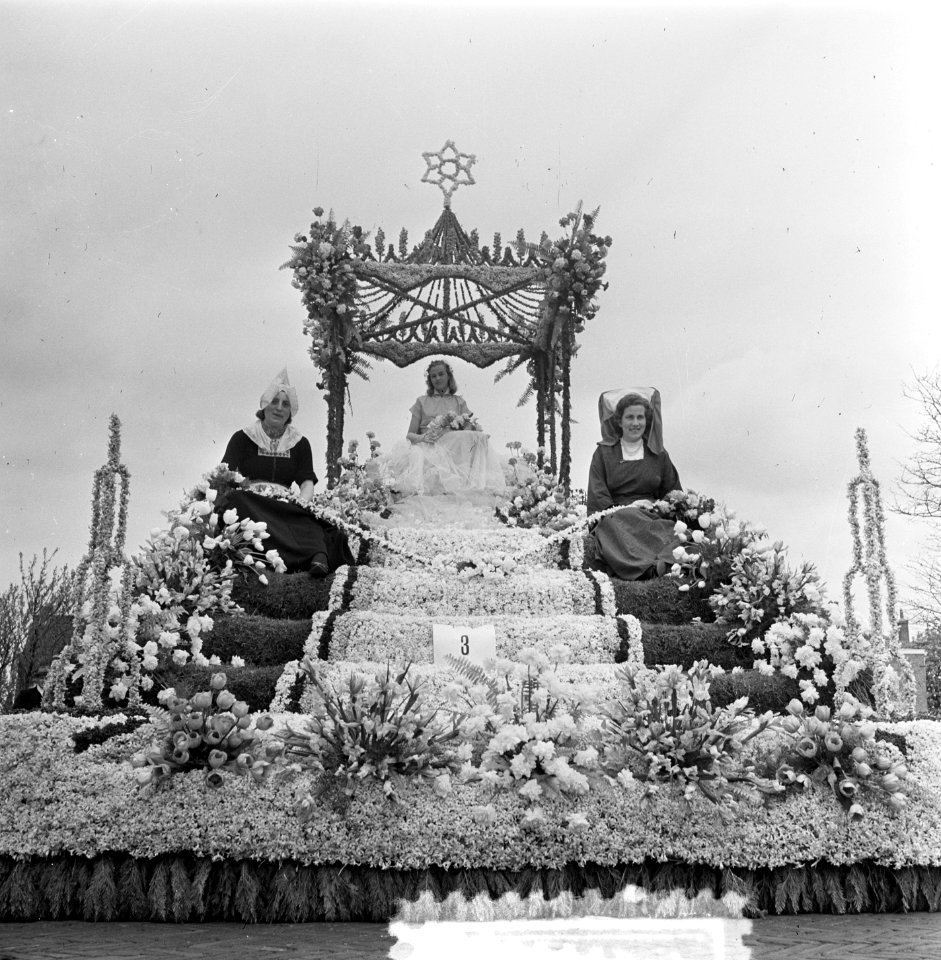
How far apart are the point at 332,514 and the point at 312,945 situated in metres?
5.33

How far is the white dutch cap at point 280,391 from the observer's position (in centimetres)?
989

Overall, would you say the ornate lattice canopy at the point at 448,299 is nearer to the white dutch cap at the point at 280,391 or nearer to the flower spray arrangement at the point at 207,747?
the white dutch cap at the point at 280,391

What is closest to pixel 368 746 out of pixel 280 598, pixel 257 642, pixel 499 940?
pixel 499 940

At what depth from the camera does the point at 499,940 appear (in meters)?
4.14

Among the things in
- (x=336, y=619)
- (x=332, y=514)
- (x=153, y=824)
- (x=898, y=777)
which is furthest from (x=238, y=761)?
(x=332, y=514)

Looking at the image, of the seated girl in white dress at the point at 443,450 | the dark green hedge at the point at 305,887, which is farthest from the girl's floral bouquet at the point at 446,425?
the dark green hedge at the point at 305,887

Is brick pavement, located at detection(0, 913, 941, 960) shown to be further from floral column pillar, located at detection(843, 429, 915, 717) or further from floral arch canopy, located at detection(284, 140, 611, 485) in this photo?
floral arch canopy, located at detection(284, 140, 611, 485)

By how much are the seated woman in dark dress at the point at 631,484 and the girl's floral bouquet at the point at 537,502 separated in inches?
21.8

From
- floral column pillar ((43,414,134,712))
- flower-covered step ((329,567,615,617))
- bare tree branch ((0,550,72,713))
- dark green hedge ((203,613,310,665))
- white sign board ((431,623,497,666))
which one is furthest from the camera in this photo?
bare tree branch ((0,550,72,713))

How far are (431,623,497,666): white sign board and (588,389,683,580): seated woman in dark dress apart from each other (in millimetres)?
2385

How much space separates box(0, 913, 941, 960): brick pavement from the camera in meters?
3.86

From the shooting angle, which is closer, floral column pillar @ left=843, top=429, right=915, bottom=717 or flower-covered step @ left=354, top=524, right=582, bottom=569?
floral column pillar @ left=843, top=429, right=915, bottom=717

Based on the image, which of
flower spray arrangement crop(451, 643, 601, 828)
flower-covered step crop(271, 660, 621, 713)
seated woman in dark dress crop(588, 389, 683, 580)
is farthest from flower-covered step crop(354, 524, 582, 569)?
flower spray arrangement crop(451, 643, 601, 828)

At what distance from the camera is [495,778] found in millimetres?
4695
